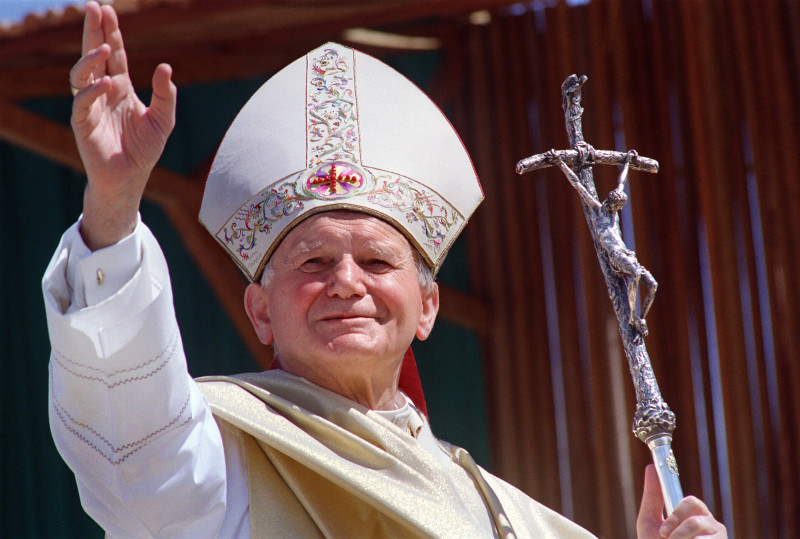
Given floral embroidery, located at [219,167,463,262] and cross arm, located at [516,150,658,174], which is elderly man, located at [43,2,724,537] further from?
cross arm, located at [516,150,658,174]

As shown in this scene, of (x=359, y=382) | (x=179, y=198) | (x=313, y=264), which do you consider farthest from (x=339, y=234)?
(x=179, y=198)

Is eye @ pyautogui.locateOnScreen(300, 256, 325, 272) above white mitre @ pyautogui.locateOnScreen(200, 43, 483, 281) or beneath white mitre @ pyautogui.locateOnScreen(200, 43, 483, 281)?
beneath

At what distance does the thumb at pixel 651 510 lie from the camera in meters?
2.83

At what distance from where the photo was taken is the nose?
282cm

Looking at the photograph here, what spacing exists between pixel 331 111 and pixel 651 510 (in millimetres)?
1239

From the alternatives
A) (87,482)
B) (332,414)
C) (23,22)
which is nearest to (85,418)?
(87,482)

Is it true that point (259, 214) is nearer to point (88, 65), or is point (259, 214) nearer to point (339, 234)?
point (339, 234)

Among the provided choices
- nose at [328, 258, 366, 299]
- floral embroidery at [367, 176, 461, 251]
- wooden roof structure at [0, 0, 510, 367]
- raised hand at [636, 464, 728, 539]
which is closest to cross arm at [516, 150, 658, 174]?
floral embroidery at [367, 176, 461, 251]

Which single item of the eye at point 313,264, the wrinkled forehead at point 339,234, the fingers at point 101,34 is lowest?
the eye at point 313,264

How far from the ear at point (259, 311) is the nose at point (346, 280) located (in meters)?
0.25

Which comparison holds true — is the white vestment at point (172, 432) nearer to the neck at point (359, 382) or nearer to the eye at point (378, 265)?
the neck at point (359, 382)

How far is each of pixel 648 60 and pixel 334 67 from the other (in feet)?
8.91

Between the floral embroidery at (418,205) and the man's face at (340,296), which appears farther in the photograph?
the floral embroidery at (418,205)

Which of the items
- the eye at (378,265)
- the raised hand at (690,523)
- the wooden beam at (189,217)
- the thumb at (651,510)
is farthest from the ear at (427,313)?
the wooden beam at (189,217)
